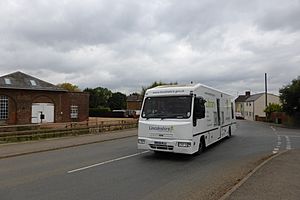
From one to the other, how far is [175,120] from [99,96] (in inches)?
4335

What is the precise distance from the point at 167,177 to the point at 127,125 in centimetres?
2389

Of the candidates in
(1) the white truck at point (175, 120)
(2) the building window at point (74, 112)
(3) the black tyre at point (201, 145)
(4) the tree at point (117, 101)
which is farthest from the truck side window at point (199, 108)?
(4) the tree at point (117, 101)

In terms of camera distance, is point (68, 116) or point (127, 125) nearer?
point (127, 125)

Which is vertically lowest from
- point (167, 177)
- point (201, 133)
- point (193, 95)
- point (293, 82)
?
point (167, 177)

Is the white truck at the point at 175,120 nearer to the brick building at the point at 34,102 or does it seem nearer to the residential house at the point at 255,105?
the brick building at the point at 34,102

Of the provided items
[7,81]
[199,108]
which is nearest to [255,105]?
[7,81]

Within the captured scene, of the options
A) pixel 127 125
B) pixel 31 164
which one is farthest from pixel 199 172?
pixel 127 125

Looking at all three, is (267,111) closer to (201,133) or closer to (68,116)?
(68,116)

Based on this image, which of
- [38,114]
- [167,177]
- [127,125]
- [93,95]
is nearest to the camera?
[167,177]

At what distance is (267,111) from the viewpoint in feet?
226

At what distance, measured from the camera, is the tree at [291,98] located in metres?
47.9

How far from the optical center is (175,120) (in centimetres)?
1269

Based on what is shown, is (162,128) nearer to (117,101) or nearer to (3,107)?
(3,107)

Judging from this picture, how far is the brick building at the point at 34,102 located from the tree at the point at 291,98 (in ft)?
100
